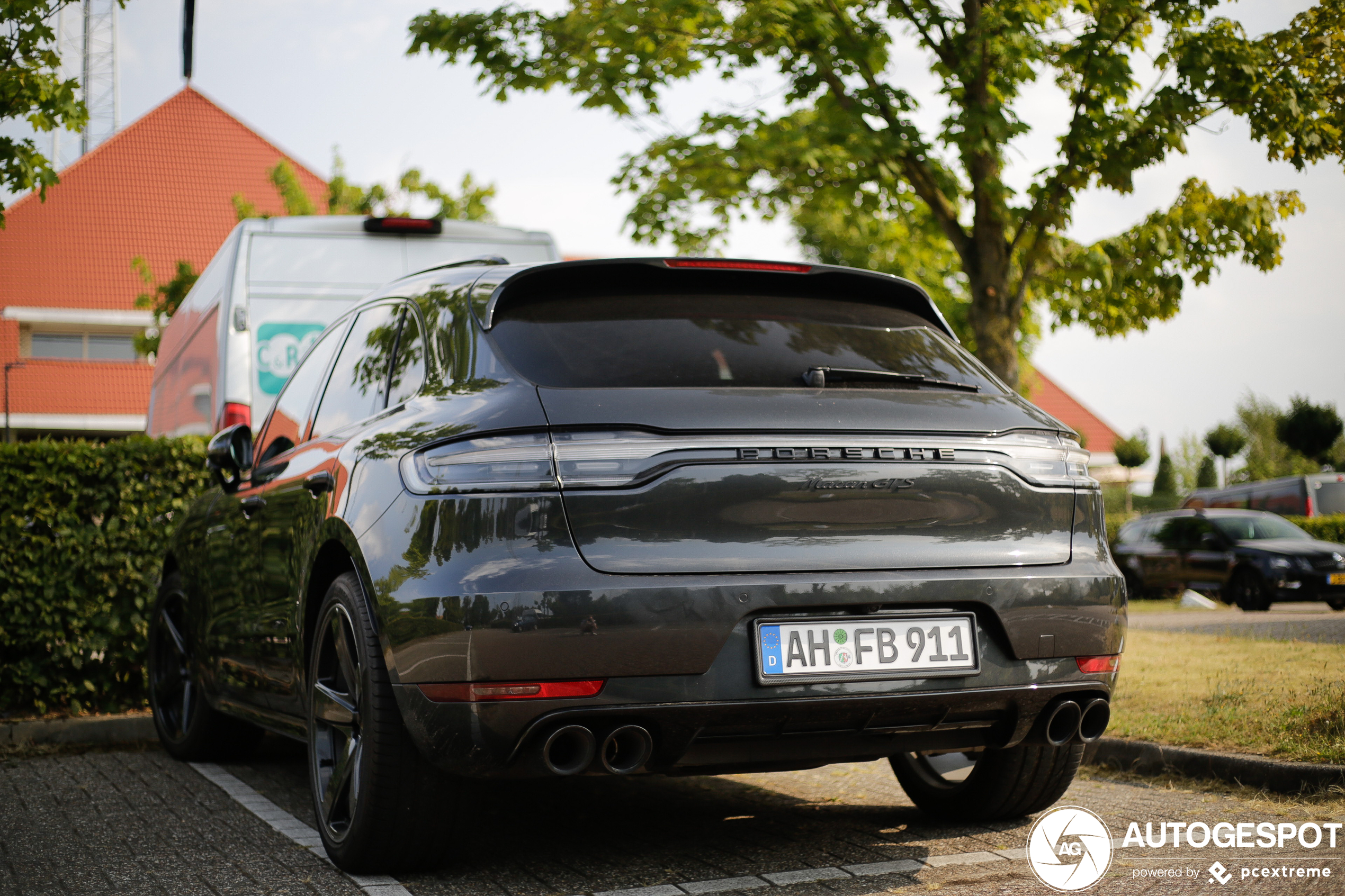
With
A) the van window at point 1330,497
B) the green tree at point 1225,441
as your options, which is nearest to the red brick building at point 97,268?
the green tree at point 1225,441

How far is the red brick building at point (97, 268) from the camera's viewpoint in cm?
3256

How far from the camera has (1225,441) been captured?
2398 cm

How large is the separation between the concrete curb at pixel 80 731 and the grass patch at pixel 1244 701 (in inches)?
195

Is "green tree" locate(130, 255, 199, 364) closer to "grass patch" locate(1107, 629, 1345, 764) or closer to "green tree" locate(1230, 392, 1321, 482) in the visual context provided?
"green tree" locate(1230, 392, 1321, 482)

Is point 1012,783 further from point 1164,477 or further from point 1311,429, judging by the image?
point 1164,477

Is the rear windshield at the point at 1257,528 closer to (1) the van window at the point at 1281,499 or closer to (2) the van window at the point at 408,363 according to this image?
(1) the van window at the point at 1281,499

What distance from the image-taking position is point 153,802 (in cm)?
518

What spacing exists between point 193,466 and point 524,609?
16.2ft

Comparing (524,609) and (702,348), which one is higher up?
(702,348)

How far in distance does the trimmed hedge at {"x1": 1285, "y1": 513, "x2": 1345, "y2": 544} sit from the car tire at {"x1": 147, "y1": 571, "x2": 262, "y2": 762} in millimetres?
13460

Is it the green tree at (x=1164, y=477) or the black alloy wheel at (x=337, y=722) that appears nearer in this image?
the black alloy wheel at (x=337, y=722)

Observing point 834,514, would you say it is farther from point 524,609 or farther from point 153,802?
point 153,802

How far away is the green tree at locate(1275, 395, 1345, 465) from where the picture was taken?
10648mm

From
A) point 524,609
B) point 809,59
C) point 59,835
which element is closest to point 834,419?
point 524,609
